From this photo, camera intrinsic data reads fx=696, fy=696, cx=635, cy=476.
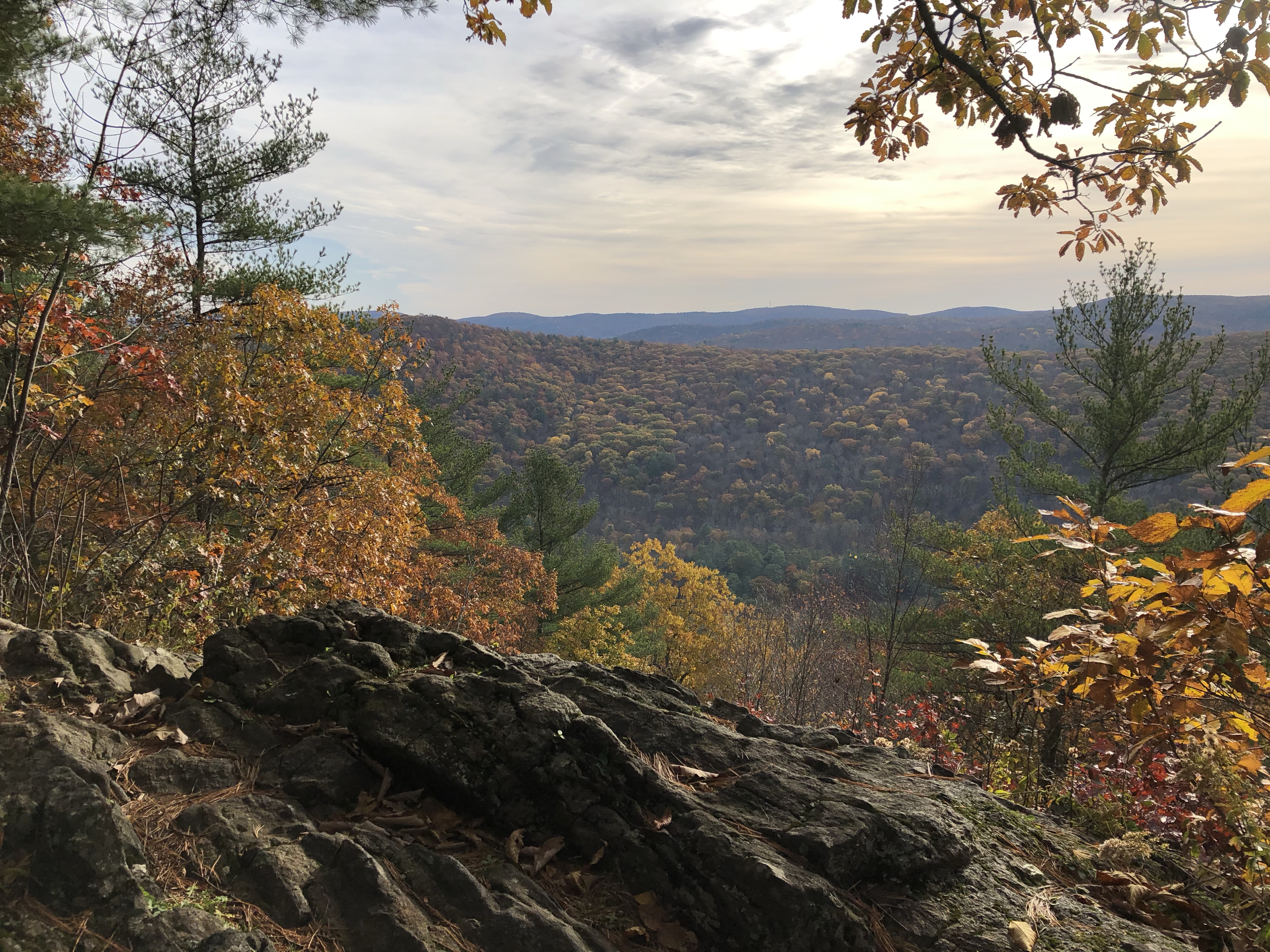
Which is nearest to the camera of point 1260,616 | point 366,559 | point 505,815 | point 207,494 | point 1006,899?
point 1260,616

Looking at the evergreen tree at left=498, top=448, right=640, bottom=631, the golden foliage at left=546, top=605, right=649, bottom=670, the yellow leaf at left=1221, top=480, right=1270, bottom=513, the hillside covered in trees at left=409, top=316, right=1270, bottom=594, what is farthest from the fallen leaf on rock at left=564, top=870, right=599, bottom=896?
the hillside covered in trees at left=409, top=316, right=1270, bottom=594

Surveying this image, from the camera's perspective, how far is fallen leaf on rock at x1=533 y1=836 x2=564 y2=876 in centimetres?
232

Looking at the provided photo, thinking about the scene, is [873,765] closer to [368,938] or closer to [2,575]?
[368,938]

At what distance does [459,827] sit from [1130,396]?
1510 cm

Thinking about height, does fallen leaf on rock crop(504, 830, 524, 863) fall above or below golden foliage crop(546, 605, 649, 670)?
above

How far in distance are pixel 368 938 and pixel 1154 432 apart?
16.7 m

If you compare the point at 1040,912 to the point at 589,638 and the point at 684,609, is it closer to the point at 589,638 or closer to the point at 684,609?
the point at 589,638

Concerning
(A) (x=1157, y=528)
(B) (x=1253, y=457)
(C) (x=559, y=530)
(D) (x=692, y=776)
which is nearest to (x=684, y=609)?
(C) (x=559, y=530)

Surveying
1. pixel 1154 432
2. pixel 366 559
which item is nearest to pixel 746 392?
pixel 1154 432

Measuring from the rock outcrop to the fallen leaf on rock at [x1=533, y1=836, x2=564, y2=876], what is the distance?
0.04 feet

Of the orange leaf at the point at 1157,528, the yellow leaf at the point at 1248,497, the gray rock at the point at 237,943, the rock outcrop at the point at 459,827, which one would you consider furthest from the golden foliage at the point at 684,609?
the yellow leaf at the point at 1248,497

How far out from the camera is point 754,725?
3.42 metres

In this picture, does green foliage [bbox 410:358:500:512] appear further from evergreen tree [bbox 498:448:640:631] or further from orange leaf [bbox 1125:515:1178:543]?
orange leaf [bbox 1125:515:1178:543]

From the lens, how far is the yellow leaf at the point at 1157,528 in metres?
1.86
